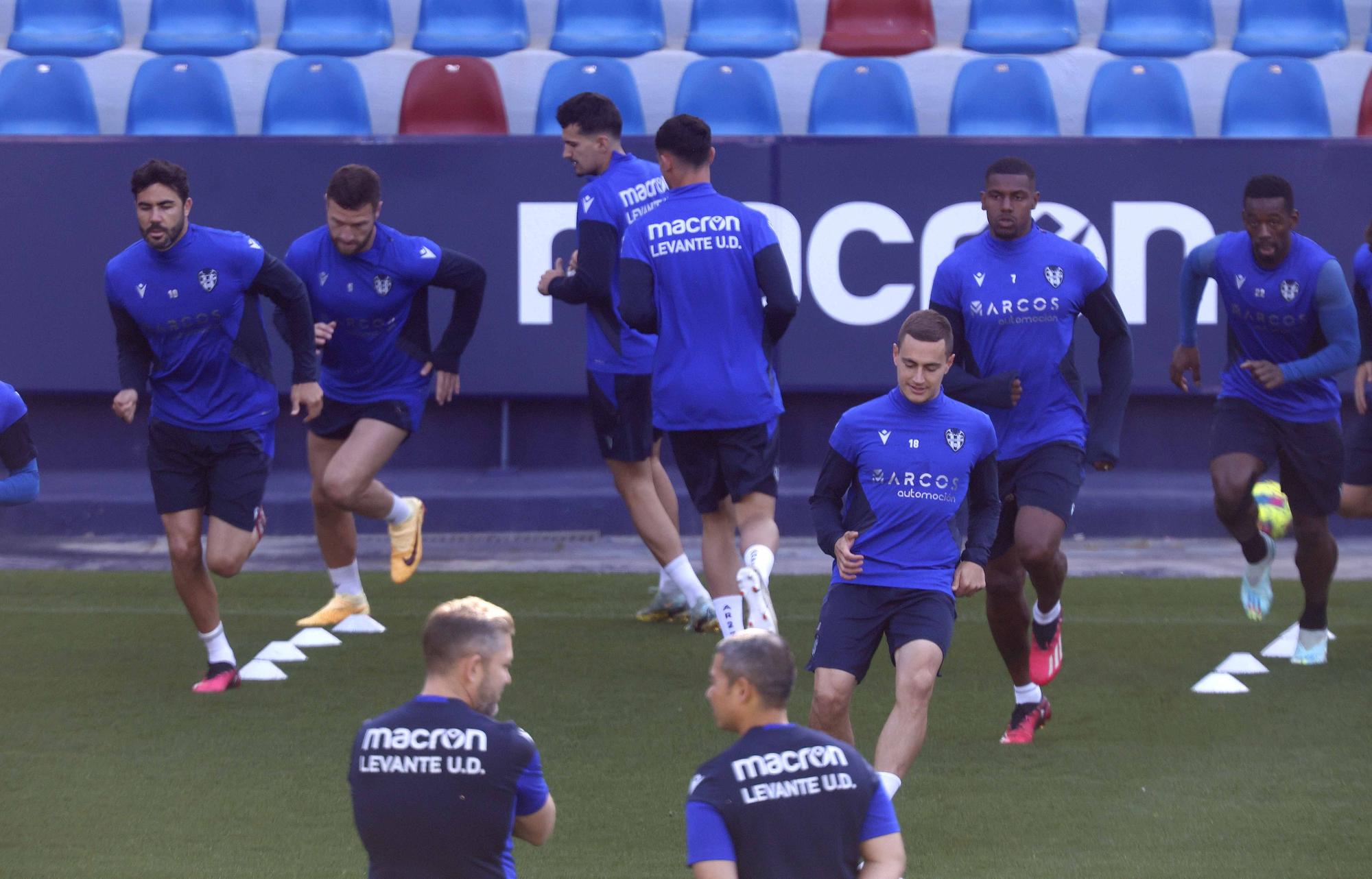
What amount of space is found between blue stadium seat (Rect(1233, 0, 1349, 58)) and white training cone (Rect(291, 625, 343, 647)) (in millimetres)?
9058

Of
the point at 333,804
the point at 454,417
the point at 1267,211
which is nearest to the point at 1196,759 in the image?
the point at 1267,211

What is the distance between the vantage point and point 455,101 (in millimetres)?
12516

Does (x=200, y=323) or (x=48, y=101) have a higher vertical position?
(x=48, y=101)

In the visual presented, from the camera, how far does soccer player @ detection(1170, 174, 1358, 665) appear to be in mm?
7043

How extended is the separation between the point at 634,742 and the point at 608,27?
8363 millimetres

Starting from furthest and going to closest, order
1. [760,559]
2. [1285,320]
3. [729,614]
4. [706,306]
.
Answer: [1285,320] < [729,614] < [706,306] < [760,559]

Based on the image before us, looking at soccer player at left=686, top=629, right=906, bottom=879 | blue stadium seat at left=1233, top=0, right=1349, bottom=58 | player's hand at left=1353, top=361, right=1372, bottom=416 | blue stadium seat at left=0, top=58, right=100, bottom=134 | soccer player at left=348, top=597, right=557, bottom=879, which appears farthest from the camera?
blue stadium seat at left=1233, top=0, right=1349, bottom=58

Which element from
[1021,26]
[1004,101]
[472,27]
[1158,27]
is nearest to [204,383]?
[472,27]

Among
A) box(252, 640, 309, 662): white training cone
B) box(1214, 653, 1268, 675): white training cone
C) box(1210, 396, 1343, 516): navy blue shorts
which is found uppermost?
box(1210, 396, 1343, 516): navy blue shorts

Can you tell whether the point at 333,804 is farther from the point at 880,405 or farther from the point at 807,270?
the point at 807,270

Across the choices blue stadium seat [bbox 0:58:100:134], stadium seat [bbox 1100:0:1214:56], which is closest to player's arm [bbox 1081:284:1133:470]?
stadium seat [bbox 1100:0:1214:56]

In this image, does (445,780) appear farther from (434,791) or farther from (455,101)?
(455,101)

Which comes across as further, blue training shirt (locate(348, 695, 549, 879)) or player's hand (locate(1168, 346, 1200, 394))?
player's hand (locate(1168, 346, 1200, 394))

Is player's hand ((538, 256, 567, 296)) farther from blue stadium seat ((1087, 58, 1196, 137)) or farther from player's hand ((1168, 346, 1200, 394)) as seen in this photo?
blue stadium seat ((1087, 58, 1196, 137))
